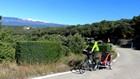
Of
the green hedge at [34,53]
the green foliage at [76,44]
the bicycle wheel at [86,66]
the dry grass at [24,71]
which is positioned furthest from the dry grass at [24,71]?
the green foliage at [76,44]

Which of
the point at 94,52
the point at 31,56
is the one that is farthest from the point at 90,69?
the point at 31,56

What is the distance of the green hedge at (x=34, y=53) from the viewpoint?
44.9 feet

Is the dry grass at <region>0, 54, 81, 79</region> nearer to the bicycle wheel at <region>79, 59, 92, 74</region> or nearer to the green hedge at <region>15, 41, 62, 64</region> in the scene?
the bicycle wheel at <region>79, 59, 92, 74</region>

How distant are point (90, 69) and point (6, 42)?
205 inches

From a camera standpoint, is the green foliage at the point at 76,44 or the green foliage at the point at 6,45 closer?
the green foliage at the point at 6,45

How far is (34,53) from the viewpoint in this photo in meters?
14.0

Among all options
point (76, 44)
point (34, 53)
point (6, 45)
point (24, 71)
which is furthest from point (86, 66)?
point (76, 44)

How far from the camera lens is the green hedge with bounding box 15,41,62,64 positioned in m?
13.7

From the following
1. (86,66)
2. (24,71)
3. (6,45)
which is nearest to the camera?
(24,71)

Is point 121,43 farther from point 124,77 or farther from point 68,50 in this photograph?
point 124,77

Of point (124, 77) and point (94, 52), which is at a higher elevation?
point (94, 52)

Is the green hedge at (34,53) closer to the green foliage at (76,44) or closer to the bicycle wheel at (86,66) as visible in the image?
the bicycle wheel at (86,66)

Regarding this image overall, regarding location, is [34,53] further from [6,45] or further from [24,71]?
[24,71]

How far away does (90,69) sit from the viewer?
44.1 feet
